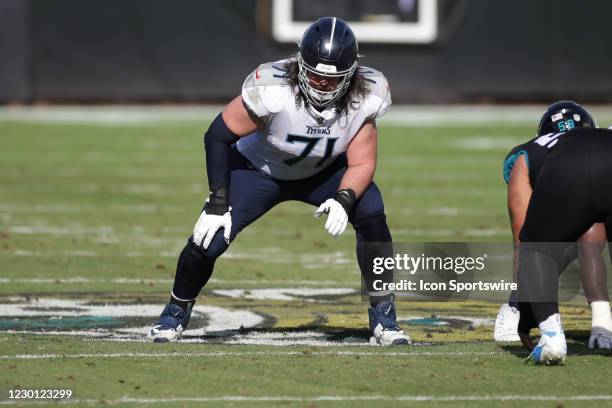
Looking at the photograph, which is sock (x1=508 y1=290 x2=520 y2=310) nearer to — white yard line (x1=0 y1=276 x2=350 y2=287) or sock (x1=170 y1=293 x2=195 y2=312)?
sock (x1=170 y1=293 x2=195 y2=312)

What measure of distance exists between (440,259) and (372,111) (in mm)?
978

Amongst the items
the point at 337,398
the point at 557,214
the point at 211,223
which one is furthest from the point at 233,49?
the point at 337,398

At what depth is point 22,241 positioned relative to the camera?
10289mm

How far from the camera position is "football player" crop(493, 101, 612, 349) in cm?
625

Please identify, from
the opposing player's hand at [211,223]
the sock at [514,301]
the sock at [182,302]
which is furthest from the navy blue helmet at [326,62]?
the sock at [514,301]

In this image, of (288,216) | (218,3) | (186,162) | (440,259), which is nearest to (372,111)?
(440,259)

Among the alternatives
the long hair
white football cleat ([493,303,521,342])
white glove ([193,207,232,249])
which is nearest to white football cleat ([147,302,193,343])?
white glove ([193,207,232,249])

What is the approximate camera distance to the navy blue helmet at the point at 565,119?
255 inches

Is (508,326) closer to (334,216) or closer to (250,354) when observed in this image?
(334,216)

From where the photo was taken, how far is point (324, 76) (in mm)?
6340

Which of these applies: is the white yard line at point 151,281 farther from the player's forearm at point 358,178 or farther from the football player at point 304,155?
the player's forearm at point 358,178

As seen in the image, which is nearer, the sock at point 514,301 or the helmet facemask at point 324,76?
the helmet facemask at point 324,76

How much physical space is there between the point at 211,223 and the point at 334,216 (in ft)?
2.07

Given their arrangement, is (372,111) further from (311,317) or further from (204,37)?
(204,37)
